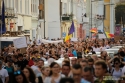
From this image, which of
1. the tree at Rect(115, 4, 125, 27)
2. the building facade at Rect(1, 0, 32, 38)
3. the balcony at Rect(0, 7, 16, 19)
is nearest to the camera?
the balcony at Rect(0, 7, 16, 19)

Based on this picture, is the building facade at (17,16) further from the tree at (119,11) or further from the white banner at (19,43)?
the tree at (119,11)

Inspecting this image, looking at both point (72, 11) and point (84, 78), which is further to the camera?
point (72, 11)

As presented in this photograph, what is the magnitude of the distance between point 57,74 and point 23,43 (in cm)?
1214

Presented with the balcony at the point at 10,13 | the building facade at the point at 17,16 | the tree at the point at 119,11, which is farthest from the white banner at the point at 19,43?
the tree at the point at 119,11

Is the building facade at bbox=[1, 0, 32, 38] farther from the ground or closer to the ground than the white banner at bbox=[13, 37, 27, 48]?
farther from the ground

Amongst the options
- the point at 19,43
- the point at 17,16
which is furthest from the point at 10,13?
the point at 19,43

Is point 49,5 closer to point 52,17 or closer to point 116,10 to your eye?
point 52,17

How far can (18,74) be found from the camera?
11.9 meters

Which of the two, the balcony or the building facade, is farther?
the building facade

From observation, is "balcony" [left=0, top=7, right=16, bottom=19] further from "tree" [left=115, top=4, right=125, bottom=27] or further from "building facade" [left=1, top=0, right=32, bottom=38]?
"tree" [left=115, top=4, right=125, bottom=27]

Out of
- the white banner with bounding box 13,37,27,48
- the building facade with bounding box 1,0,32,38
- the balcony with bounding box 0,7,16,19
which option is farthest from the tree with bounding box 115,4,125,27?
the white banner with bounding box 13,37,27,48

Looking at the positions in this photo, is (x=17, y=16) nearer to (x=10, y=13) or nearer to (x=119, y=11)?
(x=10, y=13)

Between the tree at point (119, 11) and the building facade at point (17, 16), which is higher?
the tree at point (119, 11)

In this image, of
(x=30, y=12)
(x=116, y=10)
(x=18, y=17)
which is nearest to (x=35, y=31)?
(x=30, y=12)
